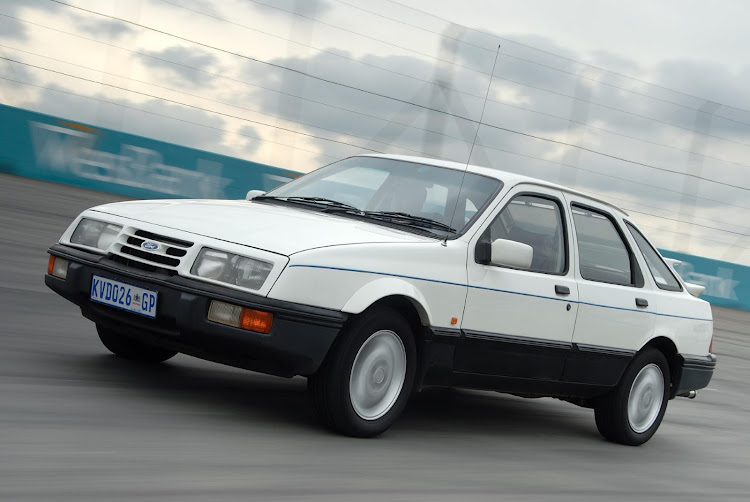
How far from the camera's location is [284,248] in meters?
5.09

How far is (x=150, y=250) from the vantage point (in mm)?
5285

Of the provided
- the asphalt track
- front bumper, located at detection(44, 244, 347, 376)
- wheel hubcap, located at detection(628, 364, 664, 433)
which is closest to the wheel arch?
wheel hubcap, located at detection(628, 364, 664, 433)

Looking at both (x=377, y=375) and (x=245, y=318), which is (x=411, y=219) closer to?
(x=377, y=375)

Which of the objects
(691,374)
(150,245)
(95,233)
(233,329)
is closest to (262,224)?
(150,245)

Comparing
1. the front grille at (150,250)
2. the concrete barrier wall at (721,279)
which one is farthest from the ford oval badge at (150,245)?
the concrete barrier wall at (721,279)

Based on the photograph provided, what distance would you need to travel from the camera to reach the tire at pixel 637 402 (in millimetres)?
7141

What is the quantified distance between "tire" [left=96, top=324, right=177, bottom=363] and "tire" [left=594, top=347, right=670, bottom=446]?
9.26 ft

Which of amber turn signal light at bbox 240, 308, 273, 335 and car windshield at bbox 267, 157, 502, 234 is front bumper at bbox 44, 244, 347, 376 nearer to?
amber turn signal light at bbox 240, 308, 273, 335

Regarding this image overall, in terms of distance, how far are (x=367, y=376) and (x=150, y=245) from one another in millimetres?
1216

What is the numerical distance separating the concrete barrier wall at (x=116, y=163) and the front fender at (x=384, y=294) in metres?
12.2

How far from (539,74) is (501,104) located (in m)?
1.31

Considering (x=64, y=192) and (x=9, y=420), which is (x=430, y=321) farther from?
(x=64, y=192)

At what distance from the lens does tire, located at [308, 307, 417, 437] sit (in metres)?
5.20

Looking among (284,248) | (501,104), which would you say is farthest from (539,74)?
(284,248)
